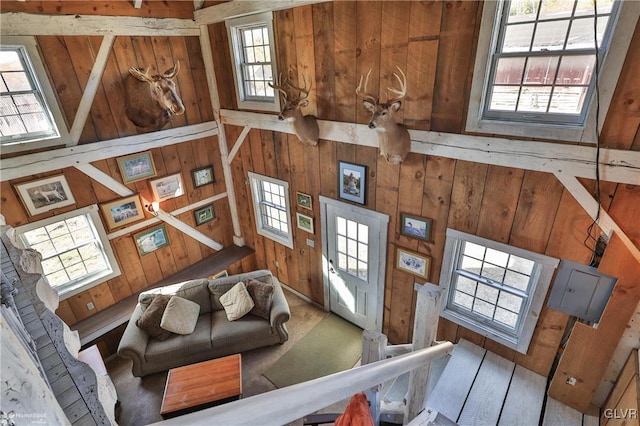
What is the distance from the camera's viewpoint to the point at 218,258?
5648mm

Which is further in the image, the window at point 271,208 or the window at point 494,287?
the window at point 271,208

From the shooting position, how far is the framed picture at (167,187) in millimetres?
4684

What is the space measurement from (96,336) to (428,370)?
14.1 ft

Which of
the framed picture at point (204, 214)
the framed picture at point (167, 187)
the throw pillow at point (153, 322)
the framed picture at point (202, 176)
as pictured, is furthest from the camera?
Answer: the framed picture at point (204, 214)

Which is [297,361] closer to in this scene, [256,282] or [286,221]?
[256,282]

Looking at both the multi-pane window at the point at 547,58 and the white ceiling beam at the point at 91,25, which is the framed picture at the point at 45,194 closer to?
the white ceiling beam at the point at 91,25

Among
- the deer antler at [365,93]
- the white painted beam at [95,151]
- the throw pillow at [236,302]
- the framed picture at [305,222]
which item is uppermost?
the deer antler at [365,93]

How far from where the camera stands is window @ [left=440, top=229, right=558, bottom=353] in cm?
294

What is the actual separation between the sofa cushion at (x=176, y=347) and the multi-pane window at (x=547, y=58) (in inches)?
167

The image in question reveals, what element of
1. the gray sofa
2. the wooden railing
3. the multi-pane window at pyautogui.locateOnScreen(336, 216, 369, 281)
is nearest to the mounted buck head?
the gray sofa

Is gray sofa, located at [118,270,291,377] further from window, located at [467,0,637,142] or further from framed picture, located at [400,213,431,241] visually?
window, located at [467,0,637,142]

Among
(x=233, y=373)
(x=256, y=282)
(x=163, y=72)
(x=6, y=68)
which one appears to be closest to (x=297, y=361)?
(x=233, y=373)

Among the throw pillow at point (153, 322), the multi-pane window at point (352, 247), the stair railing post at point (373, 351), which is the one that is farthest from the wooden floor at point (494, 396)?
the throw pillow at point (153, 322)

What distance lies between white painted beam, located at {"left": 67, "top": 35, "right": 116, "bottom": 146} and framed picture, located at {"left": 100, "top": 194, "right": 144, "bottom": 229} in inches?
35.3
